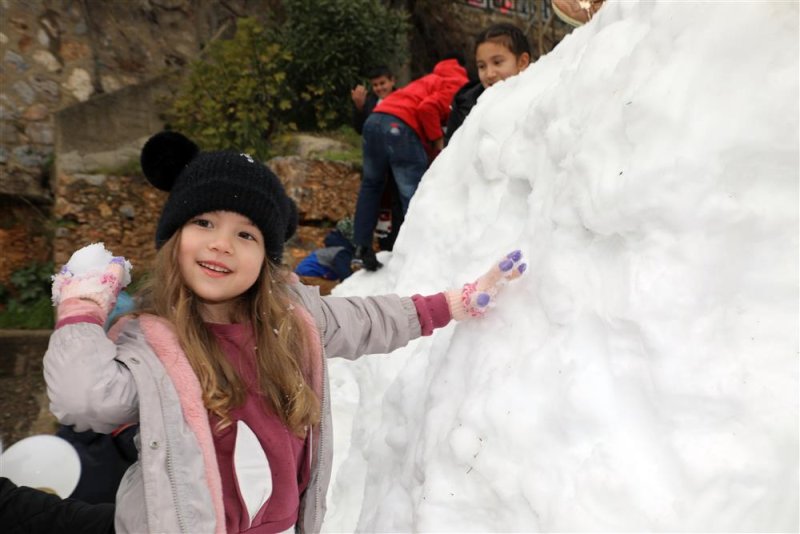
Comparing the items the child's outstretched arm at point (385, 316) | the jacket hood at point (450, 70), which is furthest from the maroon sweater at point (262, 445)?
the jacket hood at point (450, 70)

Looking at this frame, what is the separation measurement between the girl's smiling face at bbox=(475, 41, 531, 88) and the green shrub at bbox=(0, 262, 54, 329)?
15.6 ft

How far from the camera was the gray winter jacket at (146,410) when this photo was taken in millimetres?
1142

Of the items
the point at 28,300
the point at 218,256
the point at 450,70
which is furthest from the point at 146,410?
the point at 28,300

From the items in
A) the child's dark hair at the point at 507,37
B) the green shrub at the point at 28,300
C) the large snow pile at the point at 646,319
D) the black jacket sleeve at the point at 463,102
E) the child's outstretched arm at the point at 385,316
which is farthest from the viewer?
the green shrub at the point at 28,300

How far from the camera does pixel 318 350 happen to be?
155 centimetres

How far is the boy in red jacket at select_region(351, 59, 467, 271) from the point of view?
127 inches

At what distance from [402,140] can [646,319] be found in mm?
2323

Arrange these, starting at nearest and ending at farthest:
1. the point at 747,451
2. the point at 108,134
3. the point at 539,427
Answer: the point at 747,451 → the point at 539,427 → the point at 108,134

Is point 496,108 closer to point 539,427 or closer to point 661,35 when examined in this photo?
point 661,35

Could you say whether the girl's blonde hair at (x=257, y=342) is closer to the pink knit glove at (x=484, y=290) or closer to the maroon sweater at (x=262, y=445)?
the maroon sweater at (x=262, y=445)

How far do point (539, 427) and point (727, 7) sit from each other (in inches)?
39.7

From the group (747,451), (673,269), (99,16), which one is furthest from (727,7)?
(99,16)

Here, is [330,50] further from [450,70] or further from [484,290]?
[484,290]

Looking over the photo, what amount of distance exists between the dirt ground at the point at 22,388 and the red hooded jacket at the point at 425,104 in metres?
3.34
